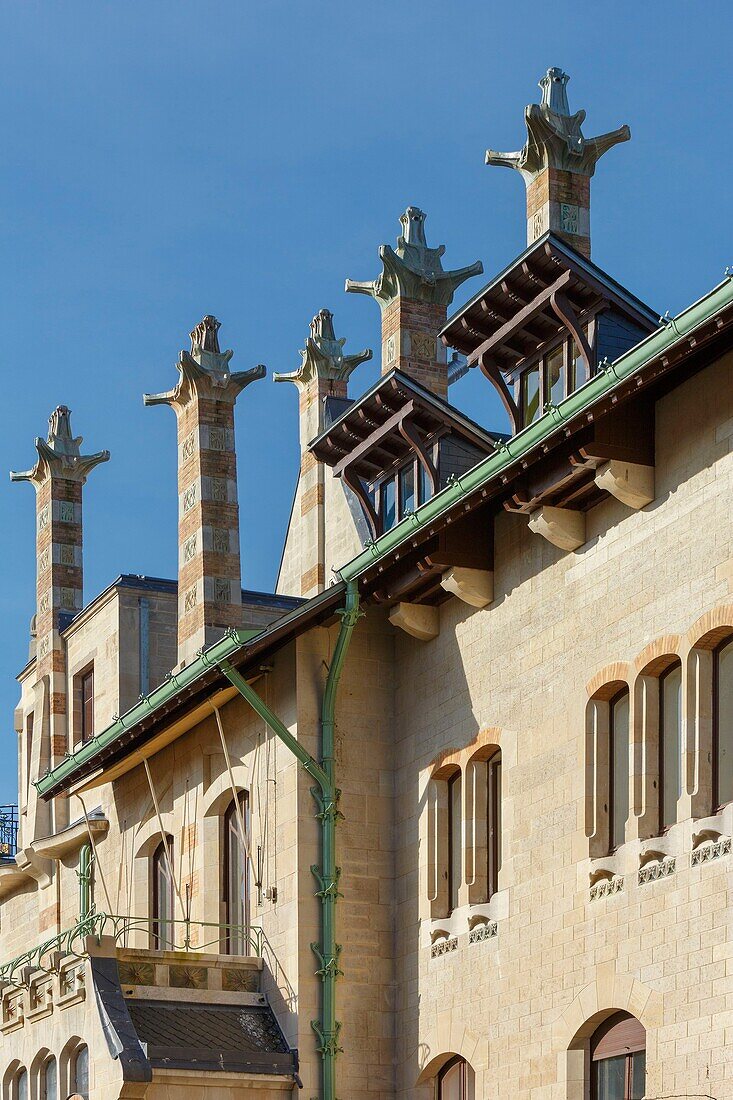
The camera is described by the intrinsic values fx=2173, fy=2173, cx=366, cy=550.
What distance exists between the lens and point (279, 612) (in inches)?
1448

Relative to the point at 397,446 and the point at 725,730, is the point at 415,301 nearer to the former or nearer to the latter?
the point at 397,446

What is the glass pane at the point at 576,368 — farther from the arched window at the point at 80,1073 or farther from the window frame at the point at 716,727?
the arched window at the point at 80,1073

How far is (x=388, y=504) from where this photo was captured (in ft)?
106

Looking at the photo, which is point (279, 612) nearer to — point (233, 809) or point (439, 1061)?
point (233, 809)

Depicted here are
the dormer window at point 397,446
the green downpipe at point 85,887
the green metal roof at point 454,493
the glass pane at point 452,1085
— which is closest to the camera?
the green metal roof at point 454,493

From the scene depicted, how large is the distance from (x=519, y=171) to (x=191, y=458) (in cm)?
762

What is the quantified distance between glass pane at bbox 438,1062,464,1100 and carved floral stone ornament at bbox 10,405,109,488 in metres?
16.9

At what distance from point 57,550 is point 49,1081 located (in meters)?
14.0

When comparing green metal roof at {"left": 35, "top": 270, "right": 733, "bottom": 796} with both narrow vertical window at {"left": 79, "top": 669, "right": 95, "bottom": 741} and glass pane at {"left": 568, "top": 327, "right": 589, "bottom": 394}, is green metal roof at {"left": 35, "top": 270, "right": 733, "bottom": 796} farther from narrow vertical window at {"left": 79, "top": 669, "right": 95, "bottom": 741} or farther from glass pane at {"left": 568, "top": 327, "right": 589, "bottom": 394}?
narrow vertical window at {"left": 79, "top": 669, "right": 95, "bottom": 741}

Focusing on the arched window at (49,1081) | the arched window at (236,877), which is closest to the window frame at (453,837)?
the arched window at (236,877)

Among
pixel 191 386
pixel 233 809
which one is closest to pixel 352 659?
pixel 233 809

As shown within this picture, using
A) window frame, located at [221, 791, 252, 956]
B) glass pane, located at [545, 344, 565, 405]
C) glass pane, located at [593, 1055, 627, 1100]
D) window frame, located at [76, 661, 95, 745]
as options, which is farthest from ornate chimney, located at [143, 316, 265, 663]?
glass pane, located at [593, 1055, 627, 1100]

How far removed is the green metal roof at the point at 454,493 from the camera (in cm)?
2094

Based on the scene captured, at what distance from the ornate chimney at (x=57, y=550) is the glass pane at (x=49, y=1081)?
11.9m
